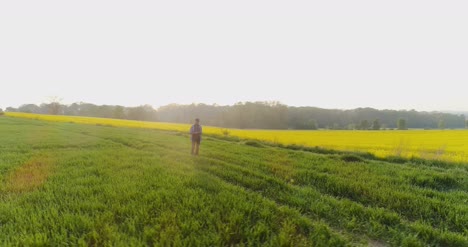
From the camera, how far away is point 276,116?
268 ft

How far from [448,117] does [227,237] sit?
127351mm

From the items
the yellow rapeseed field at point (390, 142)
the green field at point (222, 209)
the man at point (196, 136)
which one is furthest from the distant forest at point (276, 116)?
the green field at point (222, 209)

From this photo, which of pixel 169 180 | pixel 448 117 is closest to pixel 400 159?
pixel 169 180

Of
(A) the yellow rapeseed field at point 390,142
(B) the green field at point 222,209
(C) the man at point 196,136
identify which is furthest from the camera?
(A) the yellow rapeseed field at point 390,142

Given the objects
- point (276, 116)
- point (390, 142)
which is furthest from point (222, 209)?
point (276, 116)

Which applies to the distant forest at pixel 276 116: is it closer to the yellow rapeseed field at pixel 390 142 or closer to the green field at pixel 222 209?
the yellow rapeseed field at pixel 390 142

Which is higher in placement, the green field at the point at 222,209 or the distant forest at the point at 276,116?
the distant forest at the point at 276,116

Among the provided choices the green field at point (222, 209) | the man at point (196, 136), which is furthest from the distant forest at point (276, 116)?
the green field at point (222, 209)

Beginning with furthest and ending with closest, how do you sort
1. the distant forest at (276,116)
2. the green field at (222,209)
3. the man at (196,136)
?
the distant forest at (276,116) → the man at (196,136) → the green field at (222,209)

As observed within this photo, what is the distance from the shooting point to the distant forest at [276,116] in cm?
8000

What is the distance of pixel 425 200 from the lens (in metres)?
5.83

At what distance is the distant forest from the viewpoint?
80000 millimetres

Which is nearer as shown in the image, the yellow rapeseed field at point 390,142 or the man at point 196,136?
the man at point 196,136

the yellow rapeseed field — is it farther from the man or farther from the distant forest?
the distant forest
